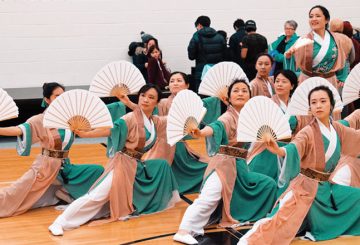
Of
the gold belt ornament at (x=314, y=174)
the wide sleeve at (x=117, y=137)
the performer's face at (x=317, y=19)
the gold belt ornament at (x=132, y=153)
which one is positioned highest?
the performer's face at (x=317, y=19)

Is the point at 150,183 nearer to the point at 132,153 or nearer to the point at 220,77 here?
the point at 132,153

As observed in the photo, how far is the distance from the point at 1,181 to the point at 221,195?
Result: 2.62 metres

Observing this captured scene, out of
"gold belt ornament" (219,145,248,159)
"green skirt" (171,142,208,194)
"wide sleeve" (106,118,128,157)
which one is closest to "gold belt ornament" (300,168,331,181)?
"gold belt ornament" (219,145,248,159)

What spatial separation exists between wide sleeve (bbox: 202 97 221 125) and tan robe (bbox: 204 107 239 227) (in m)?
1.36

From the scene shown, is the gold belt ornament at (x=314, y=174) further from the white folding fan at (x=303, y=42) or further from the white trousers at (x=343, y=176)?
the white folding fan at (x=303, y=42)

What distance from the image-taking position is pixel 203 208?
5066mm

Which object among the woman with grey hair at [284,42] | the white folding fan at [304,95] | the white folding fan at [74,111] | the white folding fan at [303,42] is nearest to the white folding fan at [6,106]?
the white folding fan at [74,111]

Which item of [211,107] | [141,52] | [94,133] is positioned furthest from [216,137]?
[141,52]

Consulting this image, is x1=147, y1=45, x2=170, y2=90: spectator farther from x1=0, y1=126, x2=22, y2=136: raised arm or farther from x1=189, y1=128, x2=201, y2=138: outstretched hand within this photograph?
x1=189, y1=128, x2=201, y2=138: outstretched hand

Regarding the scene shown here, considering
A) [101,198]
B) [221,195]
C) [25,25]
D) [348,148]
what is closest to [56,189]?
[101,198]

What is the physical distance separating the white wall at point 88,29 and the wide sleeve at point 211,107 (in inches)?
169

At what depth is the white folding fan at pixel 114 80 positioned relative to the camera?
19.4 ft

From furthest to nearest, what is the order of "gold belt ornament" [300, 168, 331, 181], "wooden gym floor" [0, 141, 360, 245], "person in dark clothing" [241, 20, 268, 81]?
"person in dark clothing" [241, 20, 268, 81] < "wooden gym floor" [0, 141, 360, 245] < "gold belt ornament" [300, 168, 331, 181]

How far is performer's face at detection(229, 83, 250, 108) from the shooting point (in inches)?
211
